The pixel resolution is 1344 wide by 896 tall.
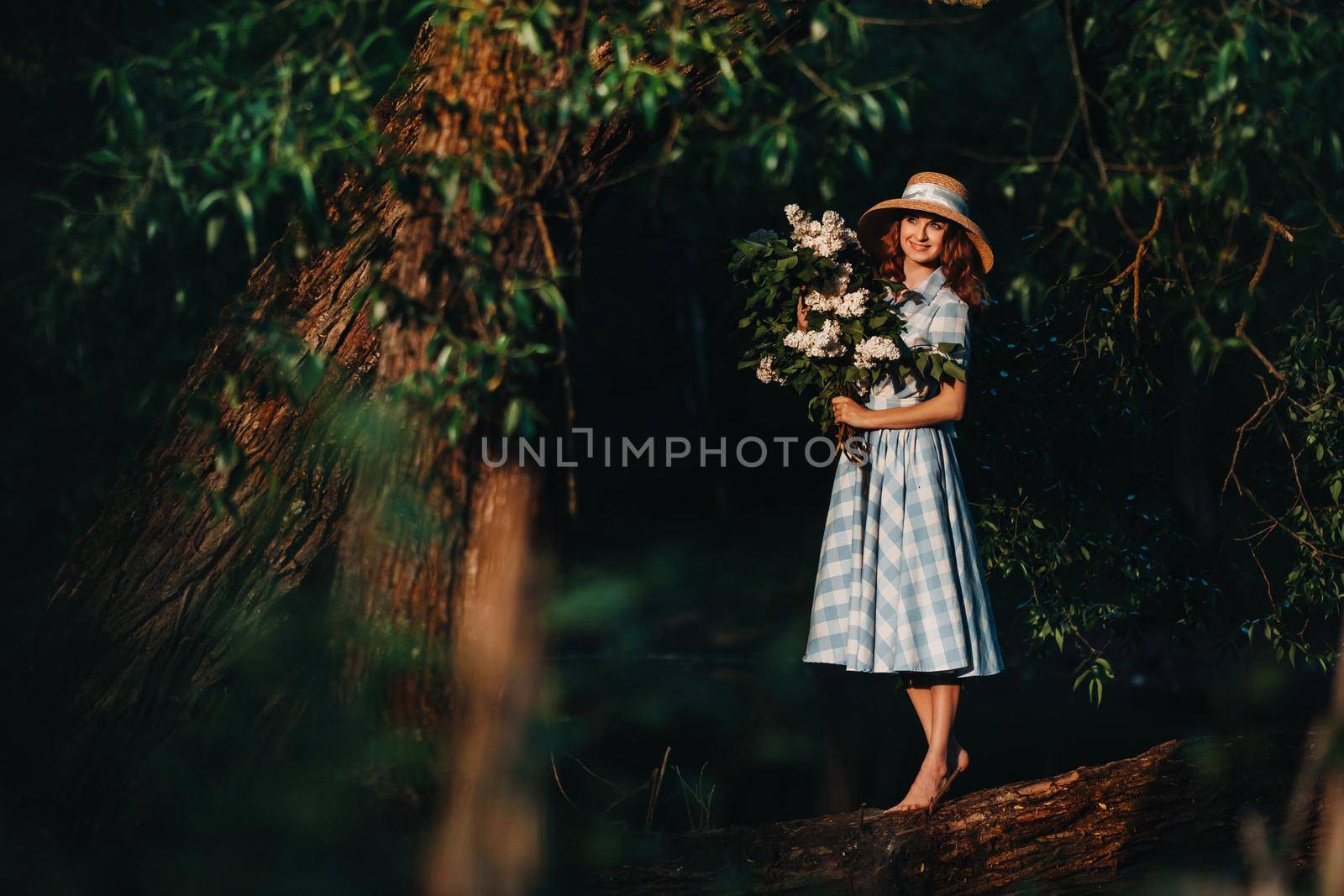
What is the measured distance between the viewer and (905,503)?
4.93 meters

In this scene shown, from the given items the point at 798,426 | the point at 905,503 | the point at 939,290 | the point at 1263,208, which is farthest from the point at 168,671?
the point at 798,426

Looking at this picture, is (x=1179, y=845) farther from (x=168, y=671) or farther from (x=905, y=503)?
(x=168, y=671)

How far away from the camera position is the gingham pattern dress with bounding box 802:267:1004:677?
4.83 meters

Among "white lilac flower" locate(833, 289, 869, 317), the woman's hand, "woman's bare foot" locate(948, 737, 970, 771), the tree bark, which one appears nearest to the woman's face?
"white lilac flower" locate(833, 289, 869, 317)

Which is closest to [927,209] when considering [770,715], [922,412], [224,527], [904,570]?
[922,412]

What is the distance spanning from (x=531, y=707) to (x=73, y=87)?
5082mm

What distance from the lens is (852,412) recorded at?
4895 millimetres

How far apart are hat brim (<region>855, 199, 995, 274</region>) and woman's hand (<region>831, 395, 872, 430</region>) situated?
67 centimetres

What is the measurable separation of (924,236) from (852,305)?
46cm

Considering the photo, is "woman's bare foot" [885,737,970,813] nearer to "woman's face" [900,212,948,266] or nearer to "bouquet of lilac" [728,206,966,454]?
"bouquet of lilac" [728,206,966,454]

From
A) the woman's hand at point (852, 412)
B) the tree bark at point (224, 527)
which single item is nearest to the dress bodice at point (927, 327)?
the woman's hand at point (852, 412)

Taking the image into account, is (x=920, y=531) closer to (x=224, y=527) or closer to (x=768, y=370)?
(x=768, y=370)

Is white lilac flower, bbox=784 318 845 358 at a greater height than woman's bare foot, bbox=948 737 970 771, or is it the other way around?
white lilac flower, bbox=784 318 845 358

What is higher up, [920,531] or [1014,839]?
[920,531]
